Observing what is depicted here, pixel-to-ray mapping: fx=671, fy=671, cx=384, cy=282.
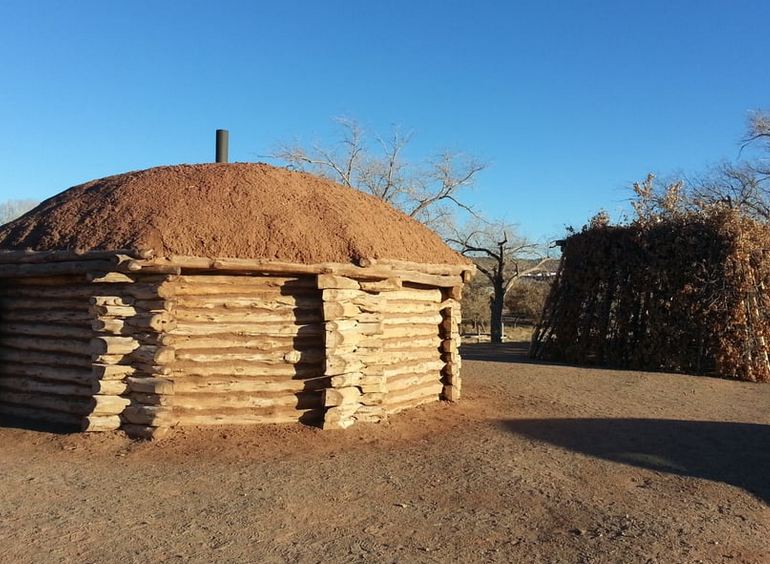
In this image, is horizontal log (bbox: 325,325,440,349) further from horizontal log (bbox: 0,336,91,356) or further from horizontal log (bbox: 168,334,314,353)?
horizontal log (bbox: 0,336,91,356)

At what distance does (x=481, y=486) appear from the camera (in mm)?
6922

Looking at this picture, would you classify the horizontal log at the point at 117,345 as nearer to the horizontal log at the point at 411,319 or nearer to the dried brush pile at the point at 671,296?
the horizontal log at the point at 411,319

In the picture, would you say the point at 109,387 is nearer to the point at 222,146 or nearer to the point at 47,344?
the point at 47,344

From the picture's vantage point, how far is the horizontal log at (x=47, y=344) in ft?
28.9

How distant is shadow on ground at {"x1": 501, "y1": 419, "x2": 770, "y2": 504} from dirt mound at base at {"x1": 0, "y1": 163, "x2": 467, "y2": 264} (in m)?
3.19

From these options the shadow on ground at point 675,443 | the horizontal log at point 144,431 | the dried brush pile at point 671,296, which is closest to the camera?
the shadow on ground at point 675,443

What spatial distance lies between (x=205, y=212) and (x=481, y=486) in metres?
5.11

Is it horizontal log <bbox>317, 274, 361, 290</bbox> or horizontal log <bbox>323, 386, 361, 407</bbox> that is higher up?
horizontal log <bbox>317, 274, 361, 290</bbox>

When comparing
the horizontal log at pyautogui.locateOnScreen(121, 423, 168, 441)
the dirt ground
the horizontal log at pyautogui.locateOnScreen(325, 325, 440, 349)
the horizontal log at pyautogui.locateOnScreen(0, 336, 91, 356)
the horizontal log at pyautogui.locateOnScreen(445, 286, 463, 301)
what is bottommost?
the dirt ground

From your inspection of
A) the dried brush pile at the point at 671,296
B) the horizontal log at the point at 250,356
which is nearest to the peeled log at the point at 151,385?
the horizontal log at the point at 250,356

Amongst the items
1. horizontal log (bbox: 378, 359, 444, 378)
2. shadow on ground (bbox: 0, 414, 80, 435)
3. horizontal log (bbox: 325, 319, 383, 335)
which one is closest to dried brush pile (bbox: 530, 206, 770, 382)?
horizontal log (bbox: 378, 359, 444, 378)

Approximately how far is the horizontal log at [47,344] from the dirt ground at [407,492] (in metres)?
1.12

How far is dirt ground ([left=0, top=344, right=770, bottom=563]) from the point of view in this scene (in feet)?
17.5

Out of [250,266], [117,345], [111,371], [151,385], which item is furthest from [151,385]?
[250,266]
